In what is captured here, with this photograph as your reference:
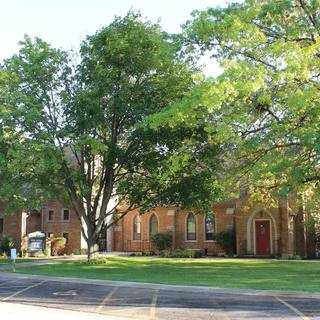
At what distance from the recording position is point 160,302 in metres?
16.0

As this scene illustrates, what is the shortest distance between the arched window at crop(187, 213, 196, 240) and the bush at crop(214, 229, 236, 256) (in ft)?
11.6

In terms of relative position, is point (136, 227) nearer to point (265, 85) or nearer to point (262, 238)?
point (262, 238)

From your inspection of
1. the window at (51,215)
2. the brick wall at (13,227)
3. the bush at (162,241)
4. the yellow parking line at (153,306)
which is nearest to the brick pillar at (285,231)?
the bush at (162,241)

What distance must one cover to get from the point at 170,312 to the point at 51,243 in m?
31.8

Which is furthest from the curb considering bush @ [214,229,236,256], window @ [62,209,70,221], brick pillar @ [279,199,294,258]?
window @ [62,209,70,221]

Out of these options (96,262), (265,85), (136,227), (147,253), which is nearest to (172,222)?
(147,253)

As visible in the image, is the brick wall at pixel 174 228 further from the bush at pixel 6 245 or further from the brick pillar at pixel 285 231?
the bush at pixel 6 245

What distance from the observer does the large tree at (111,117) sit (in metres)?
28.5

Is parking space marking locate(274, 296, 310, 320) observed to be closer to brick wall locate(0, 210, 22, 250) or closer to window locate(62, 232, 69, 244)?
window locate(62, 232, 69, 244)

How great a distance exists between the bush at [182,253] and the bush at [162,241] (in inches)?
80.2

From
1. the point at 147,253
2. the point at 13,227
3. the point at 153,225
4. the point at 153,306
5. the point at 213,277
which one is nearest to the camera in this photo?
the point at 153,306

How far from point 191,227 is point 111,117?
1771 centimetres

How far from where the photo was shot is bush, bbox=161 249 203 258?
40.5m

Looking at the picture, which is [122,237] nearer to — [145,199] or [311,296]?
[145,199]
